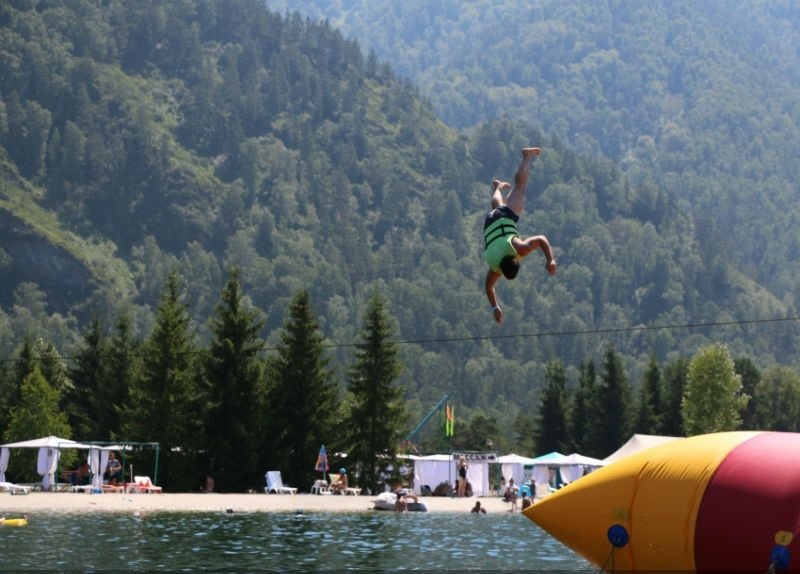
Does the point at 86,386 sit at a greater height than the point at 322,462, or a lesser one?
greater

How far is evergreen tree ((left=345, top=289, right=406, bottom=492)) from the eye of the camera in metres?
84.9

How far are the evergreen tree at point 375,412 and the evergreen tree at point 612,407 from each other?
1606 inches

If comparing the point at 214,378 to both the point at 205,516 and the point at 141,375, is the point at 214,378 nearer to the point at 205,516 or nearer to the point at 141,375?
the point at 141,375

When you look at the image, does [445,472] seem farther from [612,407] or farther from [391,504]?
[612,407]

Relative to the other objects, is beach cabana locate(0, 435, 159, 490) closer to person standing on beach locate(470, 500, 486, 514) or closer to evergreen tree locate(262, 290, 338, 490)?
evergreen tree locate(262, 290, 338, 490)

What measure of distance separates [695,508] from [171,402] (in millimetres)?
58927

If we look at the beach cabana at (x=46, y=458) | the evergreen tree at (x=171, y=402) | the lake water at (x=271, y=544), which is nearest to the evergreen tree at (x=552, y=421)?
the evergreen tree at (x=171, y=402)

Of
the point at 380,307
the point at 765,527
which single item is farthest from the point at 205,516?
the point at 765,527

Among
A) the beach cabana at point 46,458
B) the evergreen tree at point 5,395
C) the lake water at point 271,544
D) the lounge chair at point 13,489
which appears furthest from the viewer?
the evergreen tree at point 5,395

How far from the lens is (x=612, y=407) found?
4929 inches

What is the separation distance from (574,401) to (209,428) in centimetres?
5698

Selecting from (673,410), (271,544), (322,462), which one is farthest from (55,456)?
(673,410)

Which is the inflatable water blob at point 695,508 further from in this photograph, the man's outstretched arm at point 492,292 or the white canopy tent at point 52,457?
the white canopy tent at point 52,457

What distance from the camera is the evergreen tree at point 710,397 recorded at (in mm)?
120625
